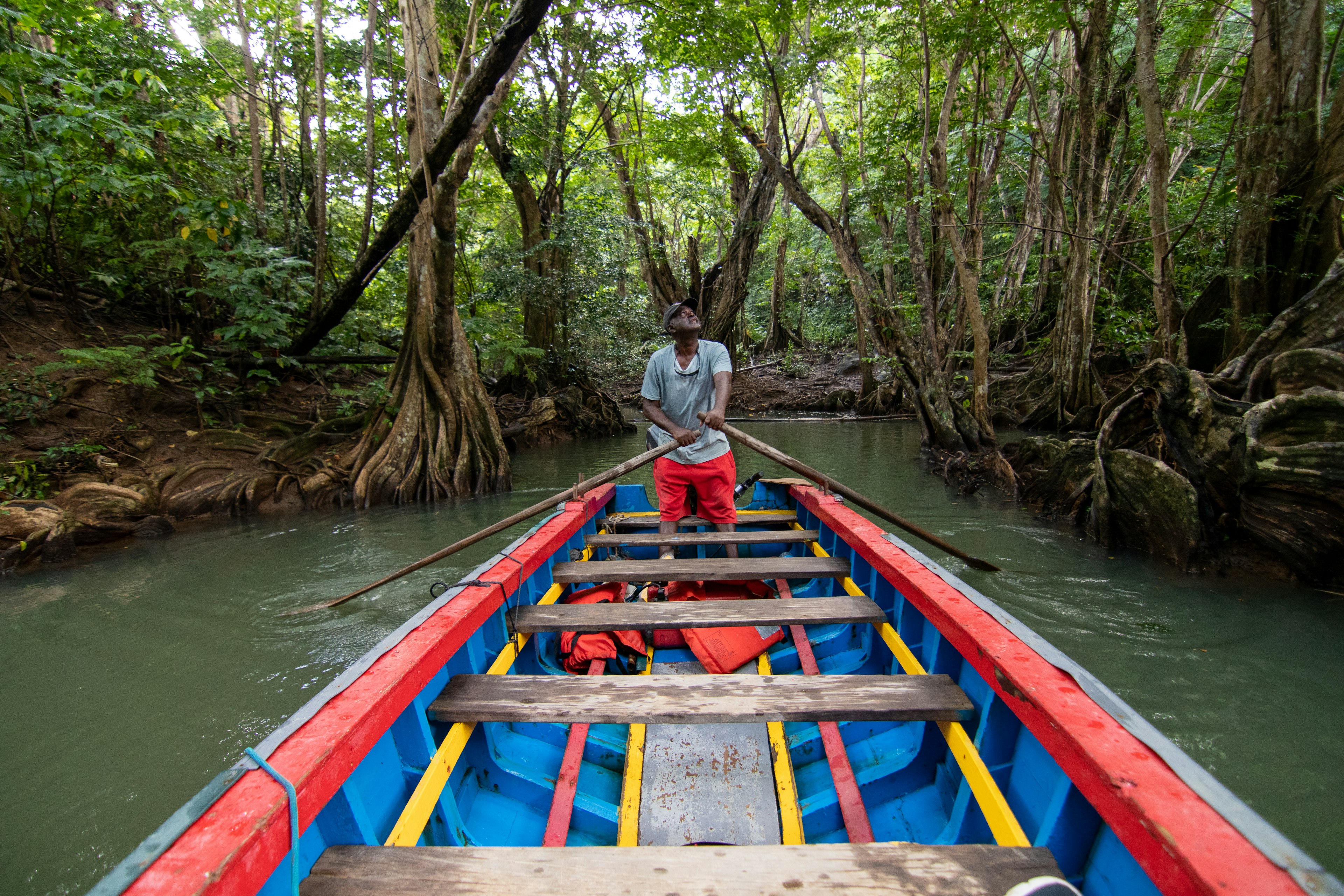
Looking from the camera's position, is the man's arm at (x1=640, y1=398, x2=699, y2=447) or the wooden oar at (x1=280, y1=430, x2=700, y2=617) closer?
the wooden oar at (x1=280, y1=430, x2=700, y2=617)

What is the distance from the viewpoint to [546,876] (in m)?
1.16

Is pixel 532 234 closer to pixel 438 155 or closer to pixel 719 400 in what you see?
pixel 438 155

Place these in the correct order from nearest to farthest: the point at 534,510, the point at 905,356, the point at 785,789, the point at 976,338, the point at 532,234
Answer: the point at 785,789 < the point at 534,510 < the point at 976,338 < the point at 905,356 < the point at 532,234

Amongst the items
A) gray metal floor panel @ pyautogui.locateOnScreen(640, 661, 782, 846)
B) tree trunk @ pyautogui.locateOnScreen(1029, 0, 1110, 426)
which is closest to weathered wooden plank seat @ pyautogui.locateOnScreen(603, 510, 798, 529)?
gray metal floor panel @ pyautogui.locateOnScreen(640, 661, 782, 846)


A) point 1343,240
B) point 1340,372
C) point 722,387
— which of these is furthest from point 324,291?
point 1343,240

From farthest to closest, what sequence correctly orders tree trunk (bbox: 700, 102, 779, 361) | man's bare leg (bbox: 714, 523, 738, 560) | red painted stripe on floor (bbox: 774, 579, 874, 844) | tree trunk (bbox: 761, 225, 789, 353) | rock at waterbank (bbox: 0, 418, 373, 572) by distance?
tree trunk (bbox: 761, 225, 789, 353)
tree trunk (bbox: 700, 102, 779, 361)
rock at waterbank (bbox: 0, 418, 373, 572)
man's bare leg (bbox: 714, 523, 738, 560)
red painted stripe on floor (bbox: 774, 579, 874, 844)

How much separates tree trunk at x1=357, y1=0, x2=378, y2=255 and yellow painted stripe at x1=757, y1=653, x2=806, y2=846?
7273mm

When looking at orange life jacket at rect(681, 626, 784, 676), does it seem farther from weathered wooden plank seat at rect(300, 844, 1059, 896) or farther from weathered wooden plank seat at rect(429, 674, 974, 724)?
weathered wooden plank seat at rect(300, 844, 1059, 896)

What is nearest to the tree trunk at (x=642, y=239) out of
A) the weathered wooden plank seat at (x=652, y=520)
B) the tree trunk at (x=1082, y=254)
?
the tree trunk at (x=1082, y=254)

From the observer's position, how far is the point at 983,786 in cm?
151

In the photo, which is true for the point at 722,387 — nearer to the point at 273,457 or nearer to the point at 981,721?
the point at 981,721

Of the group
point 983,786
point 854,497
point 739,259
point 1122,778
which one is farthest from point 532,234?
point 1122,778

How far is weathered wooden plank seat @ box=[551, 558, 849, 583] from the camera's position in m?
Answer: 2.76

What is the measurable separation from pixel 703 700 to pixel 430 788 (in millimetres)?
772
